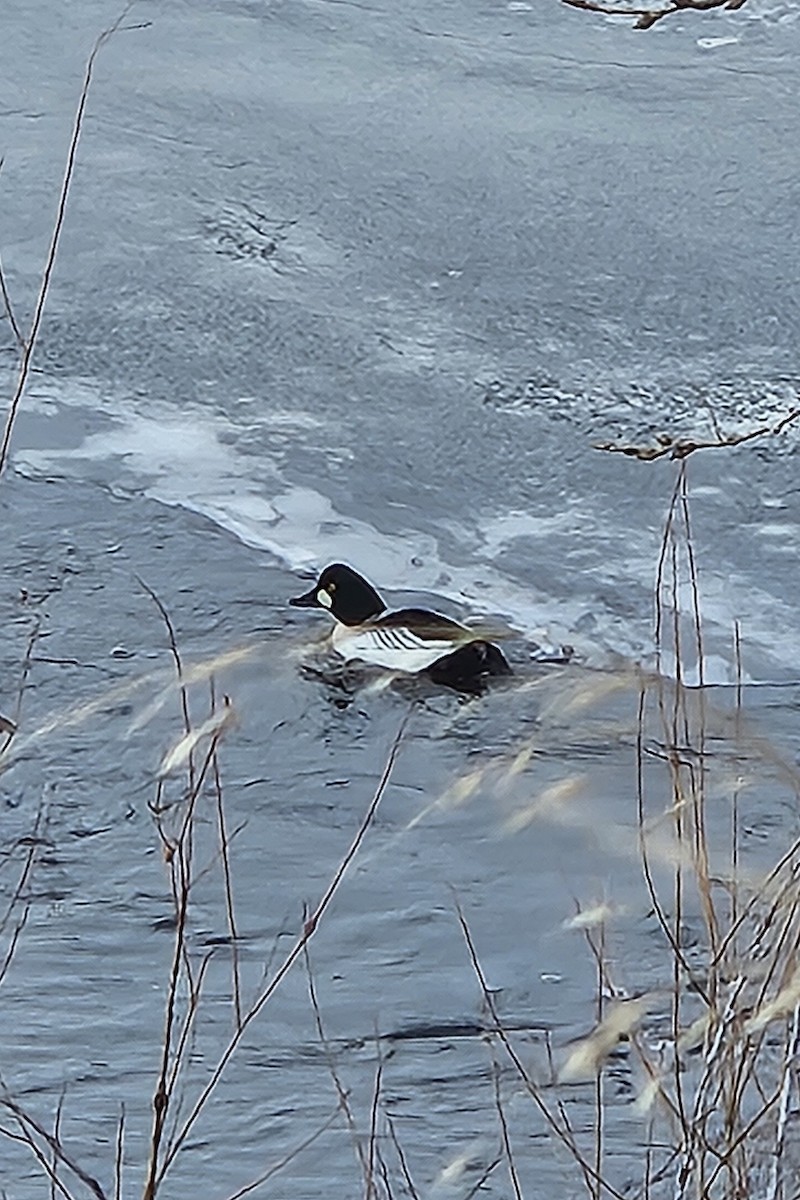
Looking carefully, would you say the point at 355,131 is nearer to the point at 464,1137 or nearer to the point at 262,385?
the point at 262,385

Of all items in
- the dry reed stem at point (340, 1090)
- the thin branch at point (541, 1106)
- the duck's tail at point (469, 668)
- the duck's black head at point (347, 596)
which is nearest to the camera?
the thin branch at point (541, 1106)

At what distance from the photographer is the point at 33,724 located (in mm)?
3797

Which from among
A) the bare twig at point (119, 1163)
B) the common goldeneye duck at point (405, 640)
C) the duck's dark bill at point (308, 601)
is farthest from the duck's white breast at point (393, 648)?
the bare twig at point (119, 1163)

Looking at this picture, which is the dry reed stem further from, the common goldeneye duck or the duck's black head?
the duck's black head

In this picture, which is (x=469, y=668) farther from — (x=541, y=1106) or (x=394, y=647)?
(x=541, y=1106)

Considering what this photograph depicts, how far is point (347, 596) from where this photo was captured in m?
4.06

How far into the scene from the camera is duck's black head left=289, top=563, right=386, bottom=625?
4039 mm

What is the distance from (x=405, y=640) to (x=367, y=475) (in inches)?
32.8

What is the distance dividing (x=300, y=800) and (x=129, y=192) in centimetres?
291

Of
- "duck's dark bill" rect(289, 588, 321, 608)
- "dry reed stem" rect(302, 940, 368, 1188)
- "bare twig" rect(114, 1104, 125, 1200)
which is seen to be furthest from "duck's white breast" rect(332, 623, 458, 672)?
"bare twig" rect(114, 1104, 125, 1200)

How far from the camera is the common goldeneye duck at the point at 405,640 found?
394cm

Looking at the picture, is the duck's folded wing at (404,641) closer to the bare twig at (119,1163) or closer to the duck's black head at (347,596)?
the duck's black head at (347,596)

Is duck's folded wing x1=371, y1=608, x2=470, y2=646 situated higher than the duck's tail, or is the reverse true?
duck's folded wing x1=371, y1=608, x2=470, y2=646

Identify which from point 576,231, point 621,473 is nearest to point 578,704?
point 621,473
